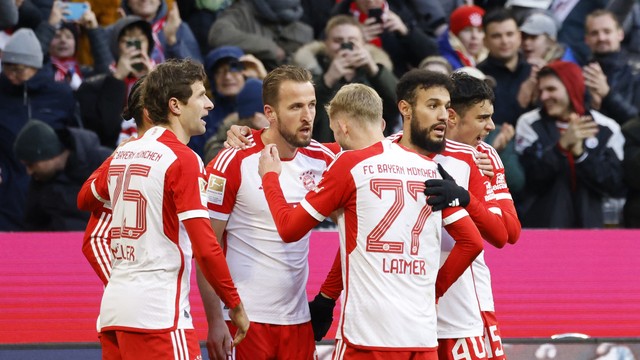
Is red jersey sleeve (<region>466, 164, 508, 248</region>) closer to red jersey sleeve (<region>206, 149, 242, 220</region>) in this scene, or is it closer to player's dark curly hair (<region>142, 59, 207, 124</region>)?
red jersey sleeve (<region>206, 149, 242, 220</region>)

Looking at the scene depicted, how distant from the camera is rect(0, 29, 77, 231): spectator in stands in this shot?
30.0 ft

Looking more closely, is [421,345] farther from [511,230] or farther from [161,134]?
[161,134]

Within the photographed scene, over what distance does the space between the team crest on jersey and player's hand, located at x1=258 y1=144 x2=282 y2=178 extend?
231 mm

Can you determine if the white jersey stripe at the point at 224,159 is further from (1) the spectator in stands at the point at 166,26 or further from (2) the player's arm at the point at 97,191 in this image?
(1) the spectator in stands at the point at 166,26

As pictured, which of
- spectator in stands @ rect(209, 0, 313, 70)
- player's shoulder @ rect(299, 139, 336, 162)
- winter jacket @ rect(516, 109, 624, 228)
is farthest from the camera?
spectator in stands @ rect(209, 0, 313, 70)

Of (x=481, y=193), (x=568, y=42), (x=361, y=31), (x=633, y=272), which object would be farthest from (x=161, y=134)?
(x=568, y=42)

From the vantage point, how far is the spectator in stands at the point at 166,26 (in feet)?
32.7

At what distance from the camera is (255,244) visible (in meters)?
5.36

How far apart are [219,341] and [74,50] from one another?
5289 mm

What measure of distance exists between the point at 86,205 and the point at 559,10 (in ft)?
22.5

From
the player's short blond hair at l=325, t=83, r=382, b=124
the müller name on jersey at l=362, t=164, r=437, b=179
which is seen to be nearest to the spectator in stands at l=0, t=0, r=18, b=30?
the player's short blond hair at l=325, t=83, r=382, b=124

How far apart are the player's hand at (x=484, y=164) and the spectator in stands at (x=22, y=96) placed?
4530 millimetres

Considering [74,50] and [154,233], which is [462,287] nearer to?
[154,233]

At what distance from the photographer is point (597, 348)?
6172 millimetres
